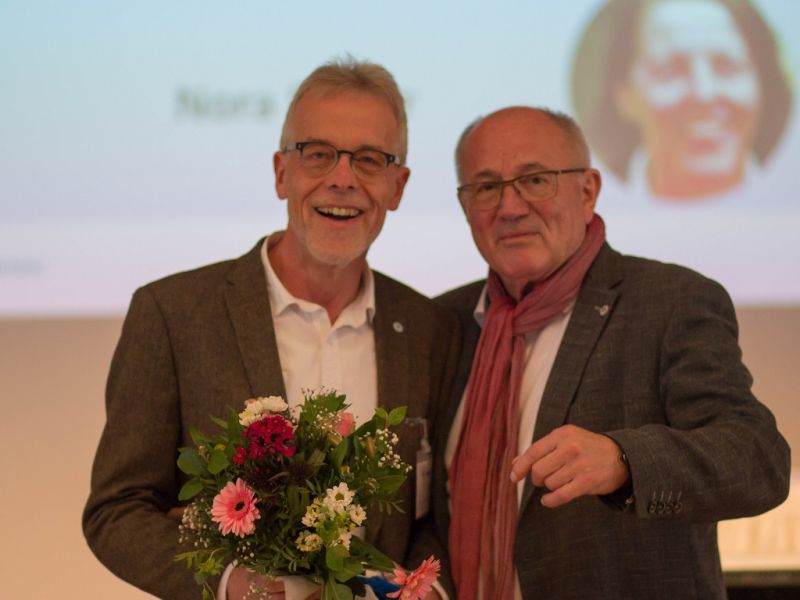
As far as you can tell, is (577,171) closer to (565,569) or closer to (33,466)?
(565,569)

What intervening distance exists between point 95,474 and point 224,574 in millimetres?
503

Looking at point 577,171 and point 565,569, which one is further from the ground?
point 577,171

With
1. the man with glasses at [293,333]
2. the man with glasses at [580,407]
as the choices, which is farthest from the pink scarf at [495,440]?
the man with glasses at [293,333]

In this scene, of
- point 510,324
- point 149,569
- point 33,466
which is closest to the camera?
point 149,569

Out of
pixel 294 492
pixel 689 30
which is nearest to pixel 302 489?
pixel 294 492

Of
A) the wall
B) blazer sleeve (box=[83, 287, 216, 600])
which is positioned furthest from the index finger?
the wall

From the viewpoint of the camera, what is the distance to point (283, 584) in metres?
2.11

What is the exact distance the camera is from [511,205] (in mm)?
2834

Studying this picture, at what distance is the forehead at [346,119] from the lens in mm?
2680

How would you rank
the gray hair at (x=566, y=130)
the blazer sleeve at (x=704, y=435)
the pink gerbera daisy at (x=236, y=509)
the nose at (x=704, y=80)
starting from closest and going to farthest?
the pink gerbera daisy at (x=236, y=509) < the blazer sleeve at (x=704, y=435) < the gray hair at (x=566, y=130) < the nose at (x=704, y=80)

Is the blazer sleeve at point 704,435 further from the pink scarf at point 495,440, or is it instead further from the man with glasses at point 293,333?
the man with glasses at point 293,333

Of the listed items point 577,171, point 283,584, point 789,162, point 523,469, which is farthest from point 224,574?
point 789,162

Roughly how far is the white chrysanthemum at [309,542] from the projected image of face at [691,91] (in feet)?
9.30

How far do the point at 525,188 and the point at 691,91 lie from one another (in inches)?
69.1
